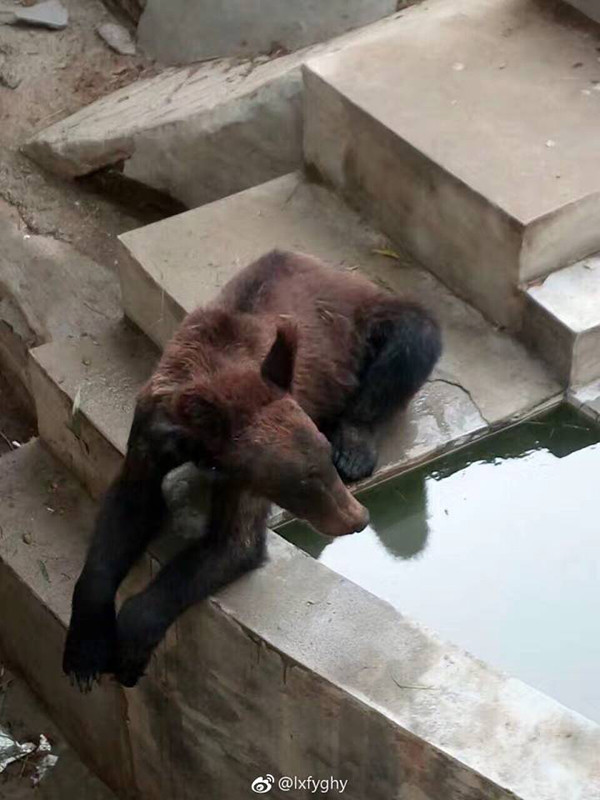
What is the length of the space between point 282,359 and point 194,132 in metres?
3.79

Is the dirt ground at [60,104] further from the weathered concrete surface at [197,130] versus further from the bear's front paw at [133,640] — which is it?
the bear's front paw at [133,640]

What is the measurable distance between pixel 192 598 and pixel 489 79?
10.5 ft

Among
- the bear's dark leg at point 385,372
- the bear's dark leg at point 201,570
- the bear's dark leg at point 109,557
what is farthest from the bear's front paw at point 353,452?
the bear's dark leg at point 109,557

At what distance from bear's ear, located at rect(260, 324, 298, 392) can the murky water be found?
36.0 inches

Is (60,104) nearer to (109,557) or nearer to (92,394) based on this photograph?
(92,394)

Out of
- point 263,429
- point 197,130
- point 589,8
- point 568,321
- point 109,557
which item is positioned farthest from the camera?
point 197,130

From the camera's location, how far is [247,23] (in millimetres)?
8547

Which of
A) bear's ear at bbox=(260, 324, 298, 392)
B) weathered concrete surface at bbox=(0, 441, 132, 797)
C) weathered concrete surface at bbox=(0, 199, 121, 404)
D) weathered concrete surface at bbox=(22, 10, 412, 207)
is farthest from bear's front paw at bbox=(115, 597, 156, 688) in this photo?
weathered concrete surface at bbox=(22, 10, 412, 207)

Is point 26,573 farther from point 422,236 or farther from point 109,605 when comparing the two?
point 422,236

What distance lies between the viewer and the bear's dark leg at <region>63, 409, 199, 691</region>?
510cm

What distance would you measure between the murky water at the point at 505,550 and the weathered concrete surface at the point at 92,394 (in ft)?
3.30

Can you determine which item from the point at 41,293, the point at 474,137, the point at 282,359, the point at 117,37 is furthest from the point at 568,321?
the point at 117,37

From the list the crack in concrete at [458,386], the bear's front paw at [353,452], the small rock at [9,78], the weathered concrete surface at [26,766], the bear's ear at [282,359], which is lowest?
the weathered concrete surface at [26,766]

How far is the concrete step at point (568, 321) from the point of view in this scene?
5.99m
